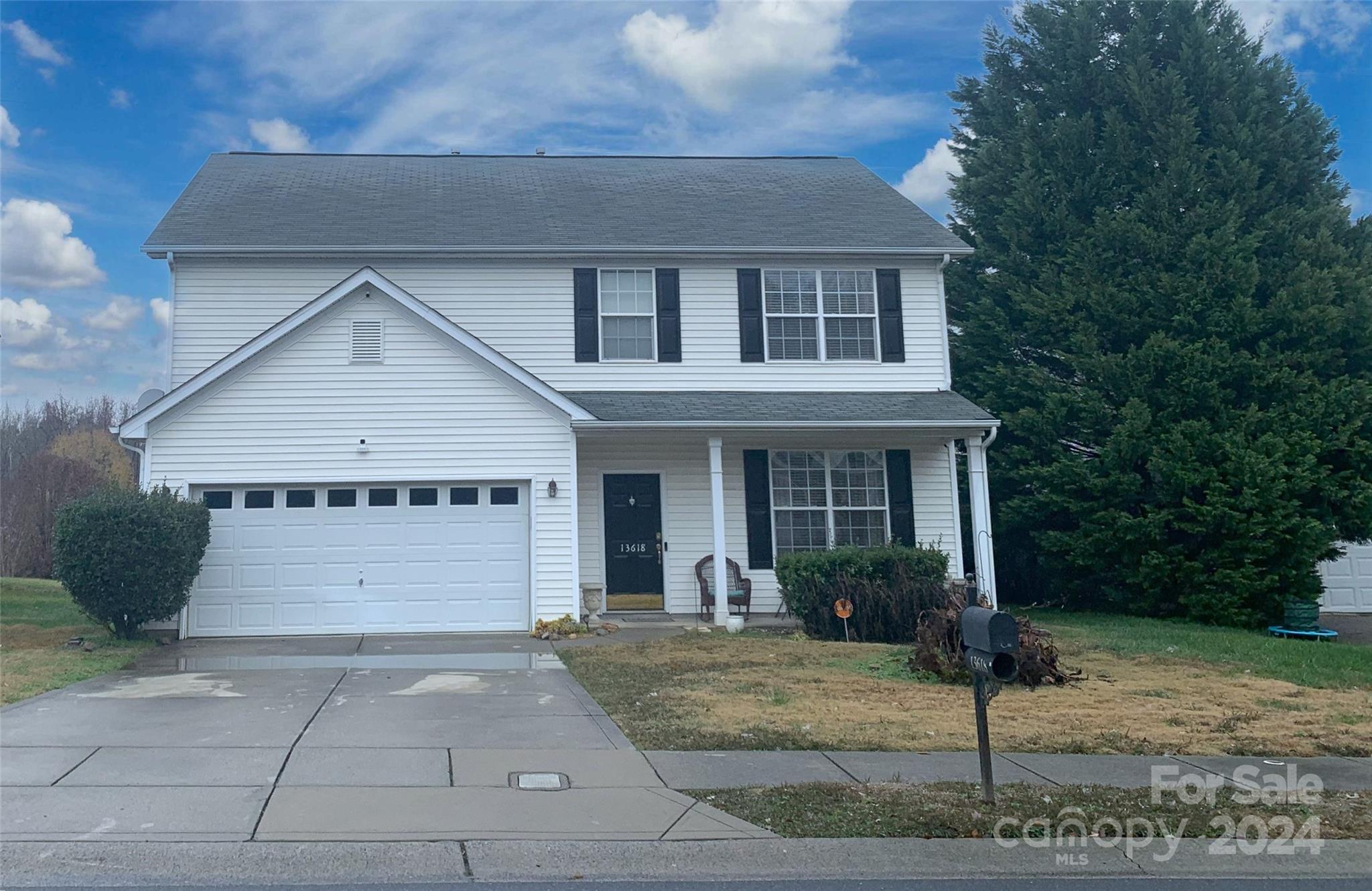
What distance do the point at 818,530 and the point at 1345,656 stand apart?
727cm

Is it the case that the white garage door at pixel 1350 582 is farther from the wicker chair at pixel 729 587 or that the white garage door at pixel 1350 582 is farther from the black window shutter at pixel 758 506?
the wicker chair at pixel 729 587

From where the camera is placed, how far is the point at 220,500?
13.9m

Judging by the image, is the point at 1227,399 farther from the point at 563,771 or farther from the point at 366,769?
the point at 366,769

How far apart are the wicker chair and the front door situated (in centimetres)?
68

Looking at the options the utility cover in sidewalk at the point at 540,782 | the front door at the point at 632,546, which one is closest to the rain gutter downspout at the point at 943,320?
the front door at the point at 632,546

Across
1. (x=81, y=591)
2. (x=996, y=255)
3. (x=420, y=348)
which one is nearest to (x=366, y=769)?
(x=81, y=591)

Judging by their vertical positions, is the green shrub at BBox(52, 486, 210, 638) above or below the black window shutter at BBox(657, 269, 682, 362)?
below

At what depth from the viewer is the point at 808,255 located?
653 inches

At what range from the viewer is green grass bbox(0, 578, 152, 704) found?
9.77 metres

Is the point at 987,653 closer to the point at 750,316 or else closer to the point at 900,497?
the point at 900,497

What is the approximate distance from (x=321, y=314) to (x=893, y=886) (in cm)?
1149

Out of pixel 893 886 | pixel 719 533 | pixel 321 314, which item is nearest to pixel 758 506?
pixel 719 533

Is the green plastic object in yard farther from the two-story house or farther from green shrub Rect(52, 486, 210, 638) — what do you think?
green shrub Rect(52, 486, 210, 638)

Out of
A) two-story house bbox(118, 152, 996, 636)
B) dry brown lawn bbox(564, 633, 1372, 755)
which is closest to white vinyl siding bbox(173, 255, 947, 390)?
two-story house bbox(118, 152, 996, 636)
